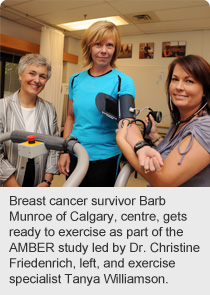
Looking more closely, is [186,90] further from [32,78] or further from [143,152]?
[32,78]

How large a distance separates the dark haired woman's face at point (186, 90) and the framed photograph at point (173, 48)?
4.16 meters

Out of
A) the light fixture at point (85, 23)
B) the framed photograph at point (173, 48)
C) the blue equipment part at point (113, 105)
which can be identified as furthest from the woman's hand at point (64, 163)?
the framed photograph at point (173, 48)

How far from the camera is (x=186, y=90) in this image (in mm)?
1081

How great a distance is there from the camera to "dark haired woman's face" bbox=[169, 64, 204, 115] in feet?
3.53

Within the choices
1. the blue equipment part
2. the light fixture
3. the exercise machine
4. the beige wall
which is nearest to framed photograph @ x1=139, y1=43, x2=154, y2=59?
the beige wall

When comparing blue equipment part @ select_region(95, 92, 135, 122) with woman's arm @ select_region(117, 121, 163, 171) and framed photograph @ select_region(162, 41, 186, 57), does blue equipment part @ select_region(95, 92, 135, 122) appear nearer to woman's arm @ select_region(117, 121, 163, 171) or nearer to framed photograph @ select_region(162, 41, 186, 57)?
woman's arm @ select_region(117, 121, 163, 171)

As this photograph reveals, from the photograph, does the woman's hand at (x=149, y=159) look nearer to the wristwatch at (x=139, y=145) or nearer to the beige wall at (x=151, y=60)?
the wristwatch at (x=139, y=145)

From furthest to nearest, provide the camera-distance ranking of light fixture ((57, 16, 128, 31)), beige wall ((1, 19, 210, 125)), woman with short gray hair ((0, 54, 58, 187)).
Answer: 1. beige wall ((1, 19, 210, 125))
2. light fixture ((57, 16, 128, 31))
3. woman with short gray hair ((0, 54, 58, 187))

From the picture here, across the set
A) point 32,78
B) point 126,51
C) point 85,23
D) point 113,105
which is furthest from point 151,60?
point 113,105

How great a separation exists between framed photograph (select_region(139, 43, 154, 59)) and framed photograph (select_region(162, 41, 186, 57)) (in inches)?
10.3

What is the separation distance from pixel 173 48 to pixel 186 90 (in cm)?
430
